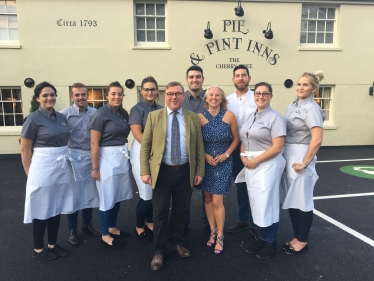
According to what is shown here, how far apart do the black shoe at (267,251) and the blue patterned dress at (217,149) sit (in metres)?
0.81

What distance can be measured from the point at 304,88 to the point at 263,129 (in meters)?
0.66

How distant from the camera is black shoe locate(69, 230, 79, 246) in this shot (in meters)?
3.73

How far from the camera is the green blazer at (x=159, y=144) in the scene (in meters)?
3.13

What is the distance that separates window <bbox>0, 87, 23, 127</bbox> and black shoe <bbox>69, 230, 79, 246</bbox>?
25.4 feet

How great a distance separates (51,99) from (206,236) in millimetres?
2618

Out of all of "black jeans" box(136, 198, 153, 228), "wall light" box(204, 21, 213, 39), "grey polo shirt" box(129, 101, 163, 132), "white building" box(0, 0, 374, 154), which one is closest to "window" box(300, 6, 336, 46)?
"white building" box(0, 0, 374, 154)

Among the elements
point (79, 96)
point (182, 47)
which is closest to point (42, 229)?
point (79, 96)

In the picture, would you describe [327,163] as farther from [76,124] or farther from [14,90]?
[14,90]

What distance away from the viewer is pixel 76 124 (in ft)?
12.2

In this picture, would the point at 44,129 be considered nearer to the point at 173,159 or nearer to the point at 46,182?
the point at 46,182

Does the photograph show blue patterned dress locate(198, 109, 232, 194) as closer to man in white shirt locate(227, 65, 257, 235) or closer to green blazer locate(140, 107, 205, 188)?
green blazer locate(140, 107, 205, 188)

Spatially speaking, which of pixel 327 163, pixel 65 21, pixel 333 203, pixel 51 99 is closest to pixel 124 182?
pixel 51 99

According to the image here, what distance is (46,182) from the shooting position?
10.7 ft

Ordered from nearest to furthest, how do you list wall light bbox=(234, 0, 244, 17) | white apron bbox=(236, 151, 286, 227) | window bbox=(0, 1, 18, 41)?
white apron bbox=(236, 151, 286, 227)
window bbox=(0, 1, 18, 41)
wall light bbox=(234, 0, 244, 17)
